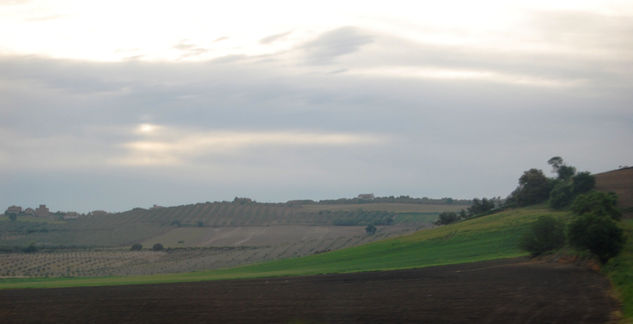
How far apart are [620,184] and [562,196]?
11041mm

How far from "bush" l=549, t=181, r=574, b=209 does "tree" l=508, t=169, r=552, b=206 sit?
7708mm

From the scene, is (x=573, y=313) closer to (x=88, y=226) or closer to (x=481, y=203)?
(x=481, y=203)

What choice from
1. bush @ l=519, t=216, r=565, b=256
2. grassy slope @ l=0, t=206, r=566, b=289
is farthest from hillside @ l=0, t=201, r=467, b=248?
bush @ l=519, t=216, r=565, b=256

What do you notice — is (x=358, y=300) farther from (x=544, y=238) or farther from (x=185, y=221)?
(x=185, y=221)

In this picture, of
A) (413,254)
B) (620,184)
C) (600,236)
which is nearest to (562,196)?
(620,184)

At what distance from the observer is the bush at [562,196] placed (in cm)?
8800

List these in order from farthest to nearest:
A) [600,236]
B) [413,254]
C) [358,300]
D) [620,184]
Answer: [620,184] → [413,254] → [600,236] → [358,300]

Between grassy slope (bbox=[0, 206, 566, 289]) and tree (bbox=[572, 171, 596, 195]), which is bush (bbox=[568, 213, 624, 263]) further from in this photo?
tree (bbox=[572, 171, 596, 195])

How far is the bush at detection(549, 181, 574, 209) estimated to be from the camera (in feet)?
289

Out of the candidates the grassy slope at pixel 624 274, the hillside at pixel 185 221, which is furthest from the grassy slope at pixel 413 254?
the hillside at pixel 185 221

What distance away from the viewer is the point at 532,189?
329ft

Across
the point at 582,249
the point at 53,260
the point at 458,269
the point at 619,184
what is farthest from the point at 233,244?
the point at 582,249

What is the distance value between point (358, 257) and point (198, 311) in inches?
1808

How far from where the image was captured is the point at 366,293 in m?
38.3
